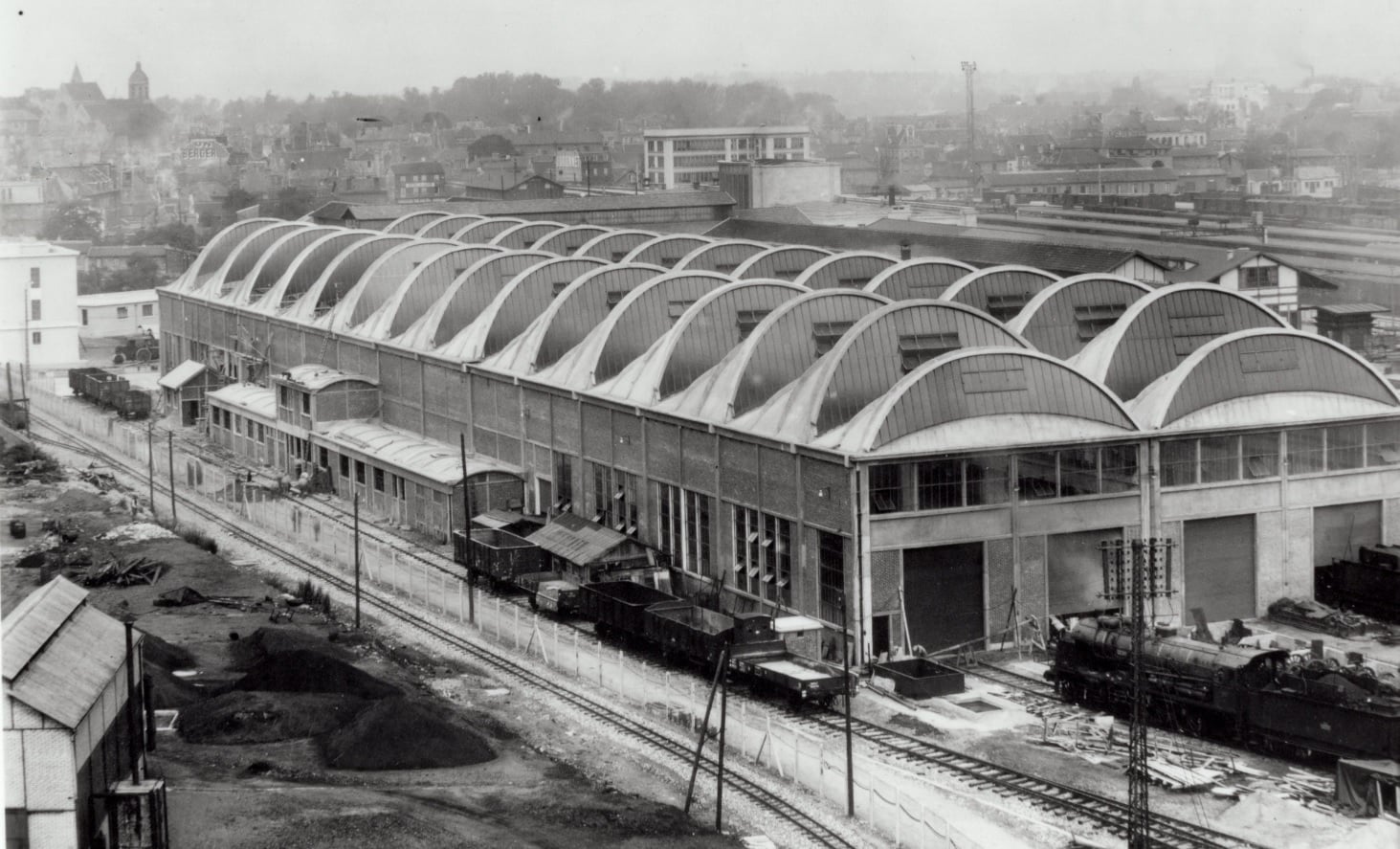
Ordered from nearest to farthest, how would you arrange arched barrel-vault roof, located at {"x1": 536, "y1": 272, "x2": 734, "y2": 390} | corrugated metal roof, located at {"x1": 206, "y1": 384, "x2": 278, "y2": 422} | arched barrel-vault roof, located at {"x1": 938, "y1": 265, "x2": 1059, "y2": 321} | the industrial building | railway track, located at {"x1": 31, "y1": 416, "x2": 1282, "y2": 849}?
railway track, located at {"x1": 31, "y1": 416, "x2": 1282, "y2": 849}, the industrial building, arched barrel-vault roof, located at {"x1": 536, "y1": 272, "x2": 734, "y2": 390}, arched barrel-vault roof, located at {"x1": 938, "y1": 265, "x2": 1059, "y2": 321}, corrugated metal roof, located at {"x1": 206, "y1": 384, "x2": 278, "y2": 422}

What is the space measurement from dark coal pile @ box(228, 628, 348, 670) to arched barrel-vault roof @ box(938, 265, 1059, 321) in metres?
22.7

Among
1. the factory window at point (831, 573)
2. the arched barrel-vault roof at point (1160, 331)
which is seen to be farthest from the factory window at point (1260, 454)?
the factory window at point (831, 573)

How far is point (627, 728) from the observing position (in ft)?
108

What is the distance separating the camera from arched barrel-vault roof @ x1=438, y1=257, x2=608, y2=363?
188 ft

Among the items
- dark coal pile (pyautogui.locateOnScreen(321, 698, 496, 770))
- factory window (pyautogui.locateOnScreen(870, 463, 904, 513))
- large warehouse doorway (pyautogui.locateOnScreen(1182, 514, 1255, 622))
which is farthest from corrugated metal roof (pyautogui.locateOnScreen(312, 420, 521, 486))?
large warehouse doorway (pyautogui.locateOnScreen(1182, 514, 1255, 622))

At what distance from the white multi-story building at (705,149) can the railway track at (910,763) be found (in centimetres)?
10297

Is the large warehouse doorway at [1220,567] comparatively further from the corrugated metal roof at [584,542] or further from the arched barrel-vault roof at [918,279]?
the arched barrel-vault roof at [918,279]

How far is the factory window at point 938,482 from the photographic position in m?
37.7

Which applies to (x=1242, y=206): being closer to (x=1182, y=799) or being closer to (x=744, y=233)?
(x=744, y=233)

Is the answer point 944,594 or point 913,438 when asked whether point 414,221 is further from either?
point 944,594

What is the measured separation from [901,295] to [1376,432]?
1698 centimetres

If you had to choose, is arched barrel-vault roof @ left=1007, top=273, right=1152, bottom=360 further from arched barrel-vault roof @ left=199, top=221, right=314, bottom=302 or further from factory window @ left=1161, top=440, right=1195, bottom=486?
arched barrel-vault roof @ left=199, top=221, right=314, bottom=302

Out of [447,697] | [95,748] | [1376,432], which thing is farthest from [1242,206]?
[95,748]

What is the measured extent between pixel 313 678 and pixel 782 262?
104 ft
